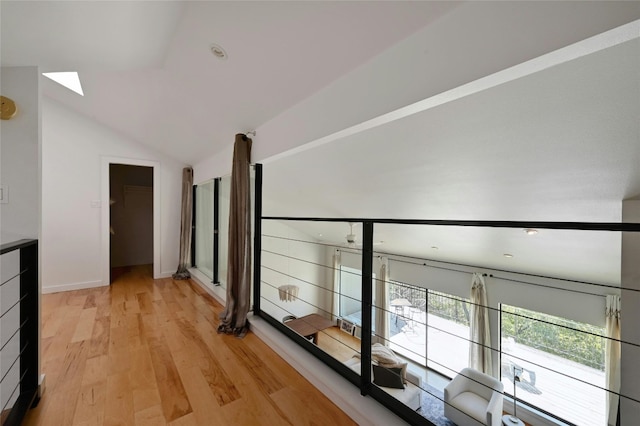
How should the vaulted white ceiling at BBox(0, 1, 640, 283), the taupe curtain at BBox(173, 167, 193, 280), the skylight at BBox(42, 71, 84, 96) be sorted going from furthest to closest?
the taupe curtain at BBox(173, 167, 193, 280) < the skylight at BBox(42, 71, 84, 96) < the vaulted white ceiling at BBox(0, 1, 640, 283)

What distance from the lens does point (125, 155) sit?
4004 mm

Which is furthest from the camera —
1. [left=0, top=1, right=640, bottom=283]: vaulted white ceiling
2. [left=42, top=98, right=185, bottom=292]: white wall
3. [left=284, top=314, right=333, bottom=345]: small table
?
[left=284, top=314, right=333, bottom=345]: small table

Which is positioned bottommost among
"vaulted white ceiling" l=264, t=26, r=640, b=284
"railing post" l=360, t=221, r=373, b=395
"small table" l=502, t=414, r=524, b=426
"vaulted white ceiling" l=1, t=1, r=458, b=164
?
"small table" l=502, t=414, r=524, b=426

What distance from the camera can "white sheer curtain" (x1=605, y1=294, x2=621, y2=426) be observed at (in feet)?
11.0

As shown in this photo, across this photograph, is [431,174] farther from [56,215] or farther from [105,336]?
[56,215]

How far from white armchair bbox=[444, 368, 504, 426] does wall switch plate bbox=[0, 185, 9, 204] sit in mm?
3996

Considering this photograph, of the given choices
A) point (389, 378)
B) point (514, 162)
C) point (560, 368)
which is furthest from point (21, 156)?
point (560, 368)

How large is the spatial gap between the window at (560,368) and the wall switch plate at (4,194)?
5310 millimetres

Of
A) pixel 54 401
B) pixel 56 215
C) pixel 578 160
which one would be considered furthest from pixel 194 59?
pixel 56 215

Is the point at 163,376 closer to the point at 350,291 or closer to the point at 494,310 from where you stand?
the point at 494,310

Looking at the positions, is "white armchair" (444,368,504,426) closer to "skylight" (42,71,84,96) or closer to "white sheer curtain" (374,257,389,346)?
"white sheer curtain" (374,257,389,346)

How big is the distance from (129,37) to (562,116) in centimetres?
289

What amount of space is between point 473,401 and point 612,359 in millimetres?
2156

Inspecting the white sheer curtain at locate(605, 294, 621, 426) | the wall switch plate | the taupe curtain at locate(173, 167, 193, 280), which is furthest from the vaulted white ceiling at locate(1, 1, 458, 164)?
the white sheer curtain at locate(605, 294, 621, 426)
